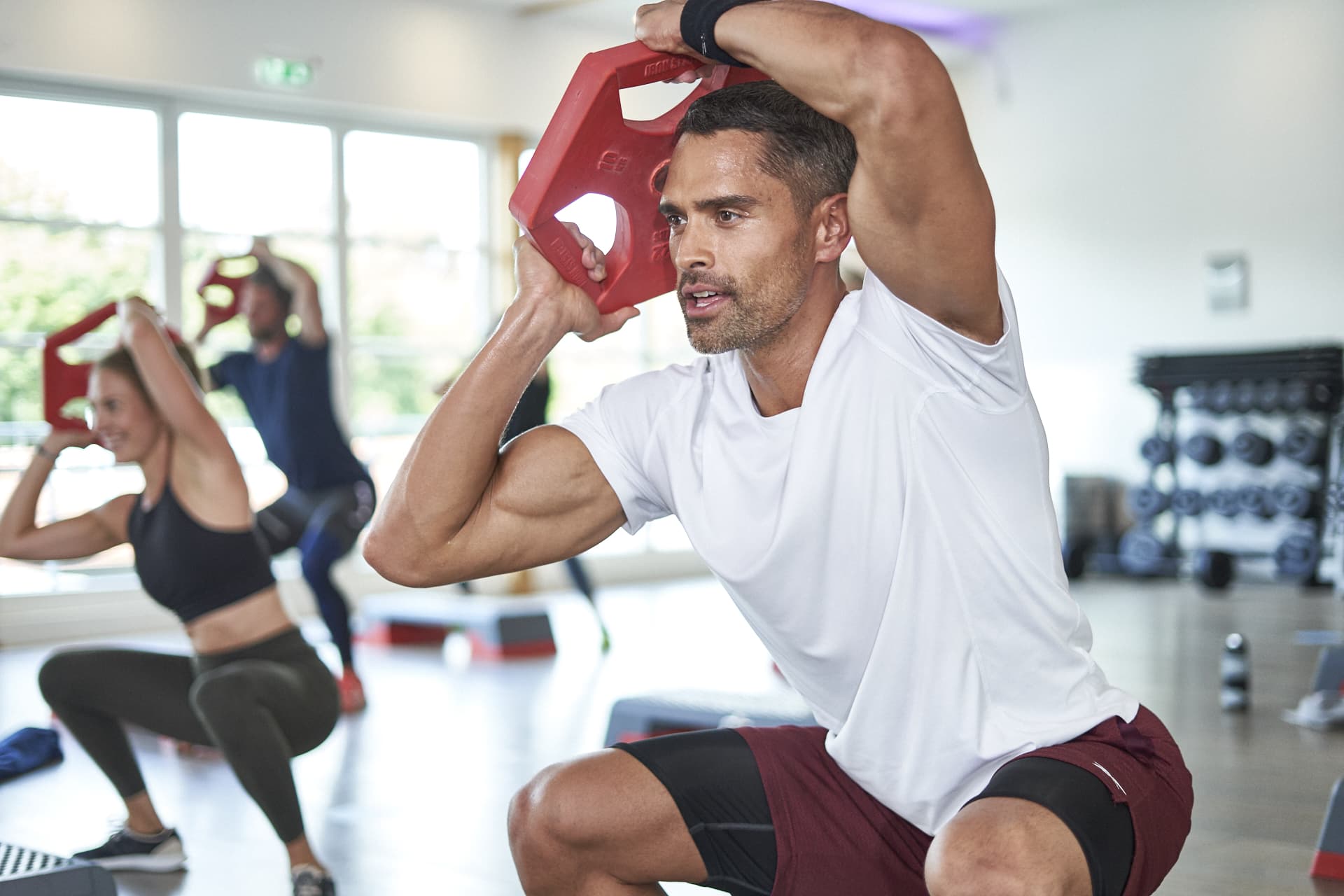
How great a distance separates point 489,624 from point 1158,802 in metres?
4.40

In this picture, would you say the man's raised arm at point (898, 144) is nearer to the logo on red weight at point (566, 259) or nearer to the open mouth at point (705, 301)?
the open mouth at point (705, 301)

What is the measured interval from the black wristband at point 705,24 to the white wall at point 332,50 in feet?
19.0

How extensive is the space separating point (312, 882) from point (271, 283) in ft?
8.09

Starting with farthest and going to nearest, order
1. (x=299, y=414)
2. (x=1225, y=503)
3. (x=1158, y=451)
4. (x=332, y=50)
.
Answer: (x=1158, y=451) → (x=1225, y=503) → (x=332, y=50) → (x=299, y=414)

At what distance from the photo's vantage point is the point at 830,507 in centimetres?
149

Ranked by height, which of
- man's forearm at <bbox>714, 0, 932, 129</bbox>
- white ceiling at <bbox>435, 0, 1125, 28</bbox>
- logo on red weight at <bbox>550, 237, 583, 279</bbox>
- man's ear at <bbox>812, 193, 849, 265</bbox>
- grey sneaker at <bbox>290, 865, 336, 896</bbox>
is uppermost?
white ceiling at <bbox>435, 0, 1125, 28</bbox>

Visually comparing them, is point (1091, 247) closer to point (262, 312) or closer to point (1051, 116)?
point (1051, 116)

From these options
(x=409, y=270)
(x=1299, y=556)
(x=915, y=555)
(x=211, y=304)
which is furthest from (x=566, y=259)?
(x=1299, y=556)

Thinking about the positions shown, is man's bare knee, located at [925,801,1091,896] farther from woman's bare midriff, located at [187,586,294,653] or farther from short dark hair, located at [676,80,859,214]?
woman's bare midriff, located at [187,586,294,653]

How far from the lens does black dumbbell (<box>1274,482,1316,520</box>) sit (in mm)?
7793

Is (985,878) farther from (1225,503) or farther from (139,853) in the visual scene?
(1225,503)

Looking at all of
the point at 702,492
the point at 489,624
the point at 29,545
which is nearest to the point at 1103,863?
the point at 702,492

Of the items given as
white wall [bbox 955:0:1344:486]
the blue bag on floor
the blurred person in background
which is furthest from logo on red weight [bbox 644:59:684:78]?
white wall [bbox 955:0:1344:486]

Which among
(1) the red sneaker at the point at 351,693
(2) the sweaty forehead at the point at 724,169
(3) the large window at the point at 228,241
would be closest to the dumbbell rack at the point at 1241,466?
(3) the large window at the point at 228,241
